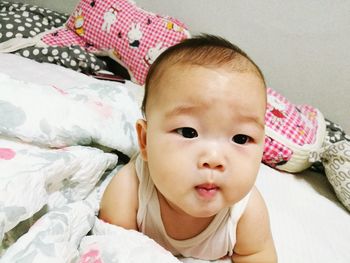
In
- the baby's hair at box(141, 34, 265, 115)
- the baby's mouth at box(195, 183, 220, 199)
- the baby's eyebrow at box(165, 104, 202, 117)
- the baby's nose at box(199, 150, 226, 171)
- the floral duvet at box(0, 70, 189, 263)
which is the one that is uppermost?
the baby's hair at box(141, 34, 265, 115)

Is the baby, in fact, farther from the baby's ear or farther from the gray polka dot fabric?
the gray polka dot fabric

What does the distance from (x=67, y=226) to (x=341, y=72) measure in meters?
1.60

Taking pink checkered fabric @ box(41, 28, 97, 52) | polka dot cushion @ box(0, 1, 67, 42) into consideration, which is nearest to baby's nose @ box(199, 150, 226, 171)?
pink checkered fabric @ box(41, 28, 97, 52)

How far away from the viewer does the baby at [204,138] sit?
2.24ft

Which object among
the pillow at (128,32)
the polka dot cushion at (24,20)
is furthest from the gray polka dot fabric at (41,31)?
the pillow at (128,32)

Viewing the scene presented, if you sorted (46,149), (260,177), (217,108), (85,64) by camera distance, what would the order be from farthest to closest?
(85,64), (260,177), (46,149), (217,108)

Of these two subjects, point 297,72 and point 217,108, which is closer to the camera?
point 217,108

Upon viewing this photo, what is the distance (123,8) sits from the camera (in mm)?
1891

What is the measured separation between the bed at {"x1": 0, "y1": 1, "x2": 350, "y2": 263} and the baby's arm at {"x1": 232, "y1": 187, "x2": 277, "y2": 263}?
9cm

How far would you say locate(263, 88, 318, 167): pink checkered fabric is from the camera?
1395 mm

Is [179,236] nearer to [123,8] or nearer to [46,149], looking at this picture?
[46,149]

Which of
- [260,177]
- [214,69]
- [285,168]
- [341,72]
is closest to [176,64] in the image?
[214,69]

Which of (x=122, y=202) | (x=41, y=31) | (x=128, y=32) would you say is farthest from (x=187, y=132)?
(x=41, y=31)

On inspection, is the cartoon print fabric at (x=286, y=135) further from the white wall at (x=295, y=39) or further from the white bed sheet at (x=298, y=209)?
the white wall at (x=295, y=39)
